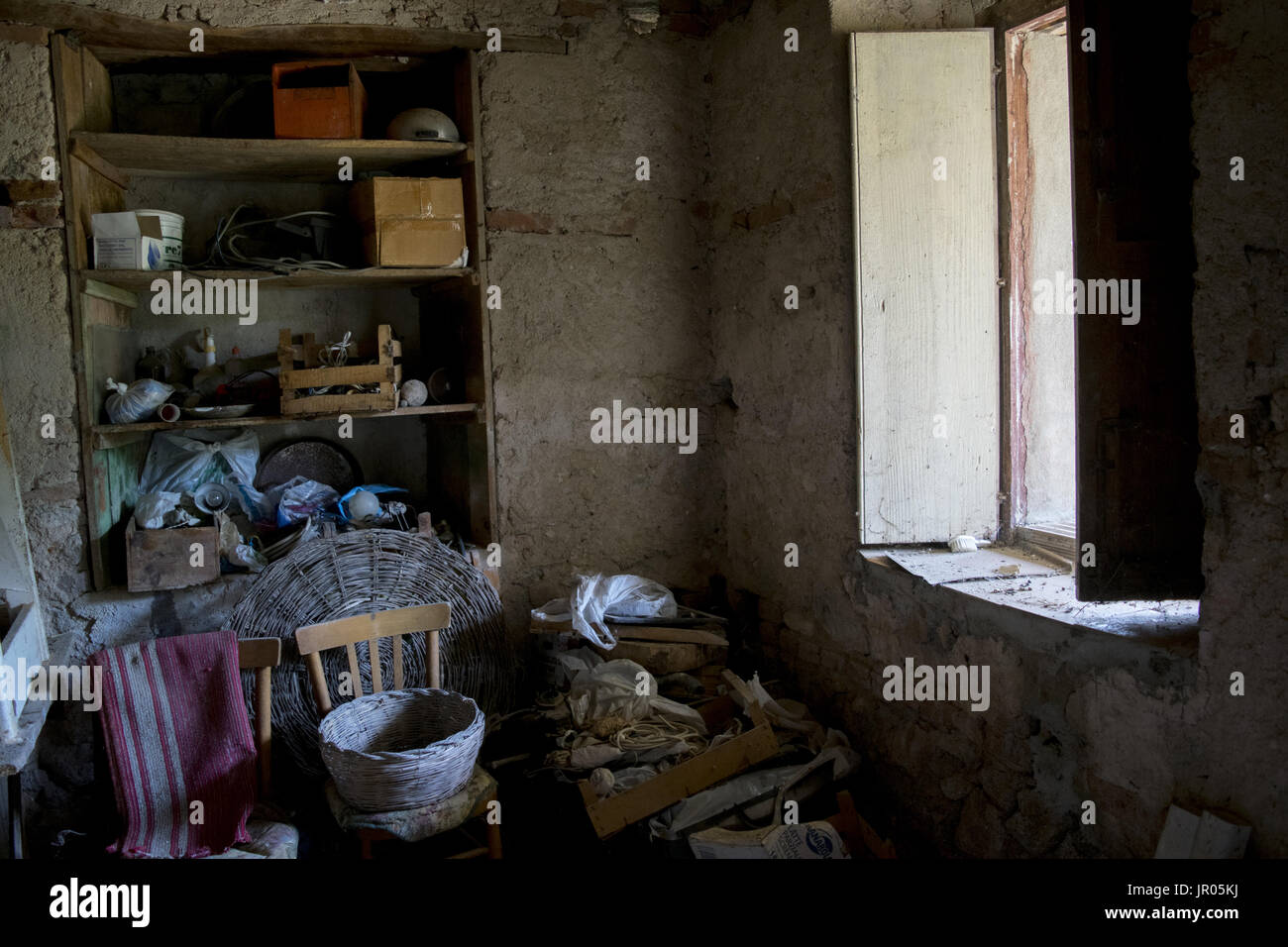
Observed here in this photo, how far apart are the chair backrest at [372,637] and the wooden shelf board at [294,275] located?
114 cm

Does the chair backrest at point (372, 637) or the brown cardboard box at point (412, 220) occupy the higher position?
the brown cardboard box at point (412, 220)

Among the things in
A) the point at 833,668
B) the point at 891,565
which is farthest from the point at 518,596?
the point at 891,565

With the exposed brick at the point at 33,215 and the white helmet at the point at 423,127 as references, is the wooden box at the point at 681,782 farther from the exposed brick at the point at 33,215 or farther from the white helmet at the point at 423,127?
the exposed brick at the point at 33,215

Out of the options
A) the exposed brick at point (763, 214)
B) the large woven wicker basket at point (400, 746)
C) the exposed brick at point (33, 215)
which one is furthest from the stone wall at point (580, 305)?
the exposed brick at point (33, 215)

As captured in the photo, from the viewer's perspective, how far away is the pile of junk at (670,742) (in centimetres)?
245

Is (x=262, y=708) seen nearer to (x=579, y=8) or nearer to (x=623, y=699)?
(x=623, y=699)

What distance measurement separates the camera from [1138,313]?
6.60ft

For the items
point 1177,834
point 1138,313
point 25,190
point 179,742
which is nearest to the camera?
point 1177,834

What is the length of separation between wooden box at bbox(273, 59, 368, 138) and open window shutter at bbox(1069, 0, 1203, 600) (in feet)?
7.31

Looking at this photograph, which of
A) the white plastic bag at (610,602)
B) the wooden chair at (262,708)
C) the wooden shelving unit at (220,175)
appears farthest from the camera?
the white plastic bag at (610,602)

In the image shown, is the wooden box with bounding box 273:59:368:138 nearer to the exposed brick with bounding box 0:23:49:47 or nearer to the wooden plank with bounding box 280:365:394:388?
the exposed brick with bounding box 0:23:49:47

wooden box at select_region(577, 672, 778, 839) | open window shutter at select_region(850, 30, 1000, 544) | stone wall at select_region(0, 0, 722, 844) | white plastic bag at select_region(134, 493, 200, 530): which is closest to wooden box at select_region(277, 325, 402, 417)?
stone wall at select_region(0, 0, 722, 844)

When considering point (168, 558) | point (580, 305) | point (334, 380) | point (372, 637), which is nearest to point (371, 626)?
point (372, 637)

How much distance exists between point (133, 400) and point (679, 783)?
2.09 meters
